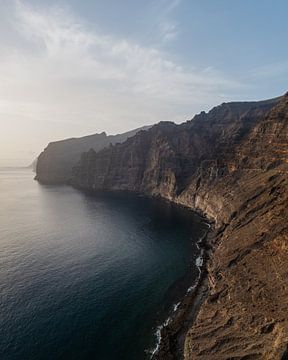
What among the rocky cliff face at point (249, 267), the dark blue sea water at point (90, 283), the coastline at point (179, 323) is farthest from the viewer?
the dark blue sea water at point (90, 283)

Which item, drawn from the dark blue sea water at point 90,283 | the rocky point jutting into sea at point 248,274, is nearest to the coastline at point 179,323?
the rocky point jutting into sea at point 248,274

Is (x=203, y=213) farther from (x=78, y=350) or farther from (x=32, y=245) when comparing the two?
(x=78, y=350)

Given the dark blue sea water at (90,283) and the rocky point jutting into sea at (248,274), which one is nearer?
the rocky point jutting into sea at (248,274)

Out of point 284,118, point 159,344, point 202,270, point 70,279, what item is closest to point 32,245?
point 70,279

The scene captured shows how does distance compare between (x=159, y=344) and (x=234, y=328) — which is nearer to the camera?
(x=234, y=328)

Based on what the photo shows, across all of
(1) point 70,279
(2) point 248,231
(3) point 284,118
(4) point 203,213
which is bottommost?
(4) point 203,213

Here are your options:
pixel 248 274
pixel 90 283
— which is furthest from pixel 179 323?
pixel 90 283

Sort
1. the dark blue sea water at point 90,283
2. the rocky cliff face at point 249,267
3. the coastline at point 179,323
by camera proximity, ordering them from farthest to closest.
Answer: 1. the dark blue sea water at point 90,283
2. the coastline at point 179,323
3. the rocky cliff face at point 249,267

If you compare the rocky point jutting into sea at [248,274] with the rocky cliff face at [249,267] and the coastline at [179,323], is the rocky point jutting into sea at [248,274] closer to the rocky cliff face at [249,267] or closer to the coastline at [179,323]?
the rocky cliff face at [249,267]

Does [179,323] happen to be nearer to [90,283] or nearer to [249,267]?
[249,267]
